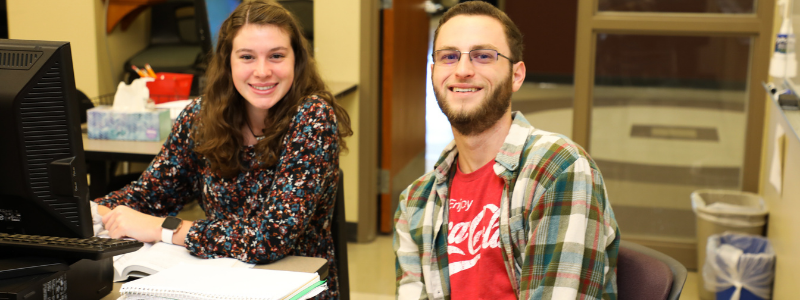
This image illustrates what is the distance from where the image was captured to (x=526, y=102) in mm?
7582

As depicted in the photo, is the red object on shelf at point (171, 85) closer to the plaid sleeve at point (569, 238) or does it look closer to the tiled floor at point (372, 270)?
the tiled floor at point (372, 270)


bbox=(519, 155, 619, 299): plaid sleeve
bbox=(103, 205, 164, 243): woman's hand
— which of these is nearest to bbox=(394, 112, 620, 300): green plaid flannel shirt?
bbox=(519, 155, 619, 299): plaid sleeve

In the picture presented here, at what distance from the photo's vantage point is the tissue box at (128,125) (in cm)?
262

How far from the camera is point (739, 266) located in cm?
272

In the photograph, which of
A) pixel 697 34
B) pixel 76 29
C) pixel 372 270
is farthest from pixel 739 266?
pixel 76 29

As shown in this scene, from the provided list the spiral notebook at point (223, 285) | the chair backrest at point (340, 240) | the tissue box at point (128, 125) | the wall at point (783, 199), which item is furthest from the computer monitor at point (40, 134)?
the wall at point (783, 199)

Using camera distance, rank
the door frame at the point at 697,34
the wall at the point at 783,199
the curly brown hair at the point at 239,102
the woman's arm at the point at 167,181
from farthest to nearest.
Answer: the door frame at the point at 697,34, the wall at the point at 783,199, the woman's arm at the point at 167,181, the curly brown hair at the point at 239,102

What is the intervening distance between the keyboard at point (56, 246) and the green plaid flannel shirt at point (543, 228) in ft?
1.99

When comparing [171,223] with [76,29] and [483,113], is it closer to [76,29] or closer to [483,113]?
[483,113]

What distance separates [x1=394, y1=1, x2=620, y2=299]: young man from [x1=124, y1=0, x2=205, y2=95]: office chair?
2.45 metres

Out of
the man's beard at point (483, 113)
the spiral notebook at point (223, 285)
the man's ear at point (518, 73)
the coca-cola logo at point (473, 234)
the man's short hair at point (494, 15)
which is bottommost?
the spiral notebook at point (223, 285)

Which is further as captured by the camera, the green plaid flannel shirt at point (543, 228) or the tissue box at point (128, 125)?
the tissue box at point (128, 125)

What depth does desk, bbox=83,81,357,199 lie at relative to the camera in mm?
2434

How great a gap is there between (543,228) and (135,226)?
878mm
